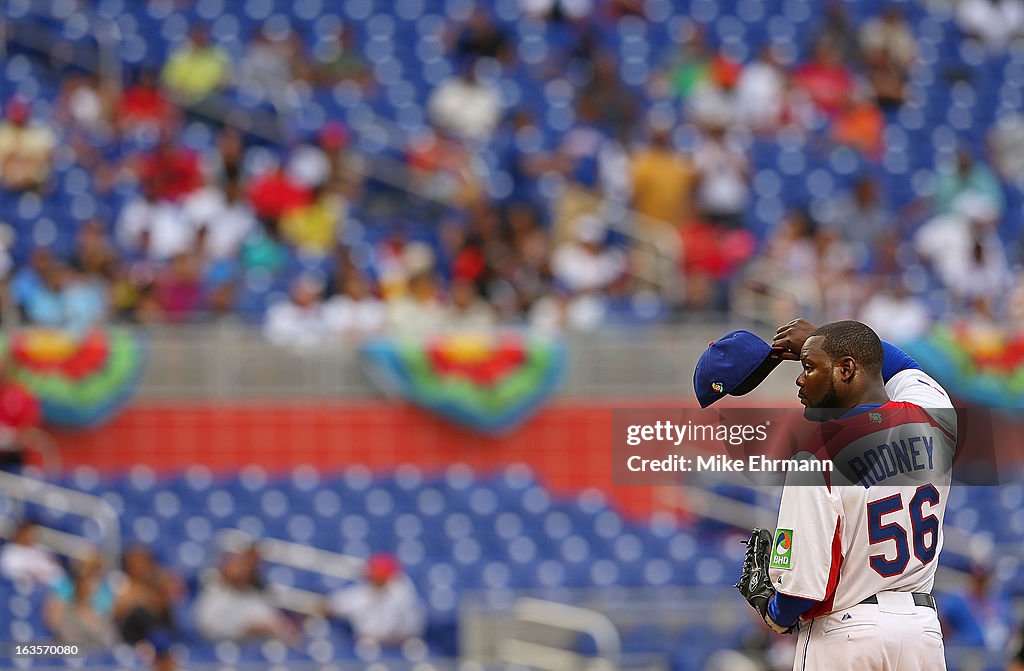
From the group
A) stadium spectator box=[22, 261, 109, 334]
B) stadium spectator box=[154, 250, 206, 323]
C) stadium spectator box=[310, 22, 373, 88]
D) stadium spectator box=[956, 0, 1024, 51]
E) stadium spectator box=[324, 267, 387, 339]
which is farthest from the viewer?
stadium spectator box=[956, 0, 1024, 51]

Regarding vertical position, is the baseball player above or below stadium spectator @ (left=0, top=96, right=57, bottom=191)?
below

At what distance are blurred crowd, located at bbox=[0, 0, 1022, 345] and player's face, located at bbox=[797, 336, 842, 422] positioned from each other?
8.83 m

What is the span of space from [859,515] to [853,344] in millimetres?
473

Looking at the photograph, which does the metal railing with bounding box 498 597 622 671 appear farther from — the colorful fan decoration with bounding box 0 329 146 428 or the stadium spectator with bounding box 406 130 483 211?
the stadium spectator with bounding box 406 130 483 211

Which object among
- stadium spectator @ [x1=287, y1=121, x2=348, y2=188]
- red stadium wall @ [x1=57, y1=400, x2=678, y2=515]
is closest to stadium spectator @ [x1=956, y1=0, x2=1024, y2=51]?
stadium spectator @ [x1=287, y1=121, x2=348, y2=188]

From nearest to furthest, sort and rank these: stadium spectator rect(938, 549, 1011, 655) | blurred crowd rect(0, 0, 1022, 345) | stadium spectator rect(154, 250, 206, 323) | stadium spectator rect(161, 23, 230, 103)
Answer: stadium spectator rect(938, 549, 1011, 655)
stadium spectator rect(154, 250, 206, 323)
blurred crowd rect(0, 0, 1022, 345)
stadium spectator rect(161, 23, 230, 103)

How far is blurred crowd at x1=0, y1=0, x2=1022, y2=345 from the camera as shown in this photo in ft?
46.2

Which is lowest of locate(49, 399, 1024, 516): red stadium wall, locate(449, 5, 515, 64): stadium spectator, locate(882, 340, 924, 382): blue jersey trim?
locate(882, 340, 924, 382): blue jersey trim

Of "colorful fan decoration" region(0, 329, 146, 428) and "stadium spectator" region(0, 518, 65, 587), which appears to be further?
"colorful fan decoration" region(0, 329, 146, 428)

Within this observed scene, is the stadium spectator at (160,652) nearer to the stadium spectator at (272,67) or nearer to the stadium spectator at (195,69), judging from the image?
the stadium spectator at (195,69)

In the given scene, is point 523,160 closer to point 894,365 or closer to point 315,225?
point 315,225

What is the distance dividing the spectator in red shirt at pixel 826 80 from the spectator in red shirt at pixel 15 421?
855 cm

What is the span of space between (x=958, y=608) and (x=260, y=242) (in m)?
6.34

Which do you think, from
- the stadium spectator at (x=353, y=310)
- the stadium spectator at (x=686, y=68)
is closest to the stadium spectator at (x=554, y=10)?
the stadium spectator at (x=686, y=68)
